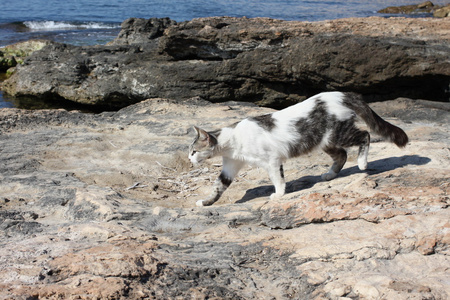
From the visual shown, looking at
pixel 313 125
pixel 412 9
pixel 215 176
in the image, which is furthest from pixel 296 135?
pixel 412 9

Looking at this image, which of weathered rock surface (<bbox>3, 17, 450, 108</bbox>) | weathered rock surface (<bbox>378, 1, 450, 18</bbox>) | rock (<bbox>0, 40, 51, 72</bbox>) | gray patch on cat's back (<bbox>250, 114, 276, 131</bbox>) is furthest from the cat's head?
weathered rock surface (<bbox>378, 1, 450, 18</bbox>)

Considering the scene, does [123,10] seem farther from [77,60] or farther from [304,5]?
[77,60]

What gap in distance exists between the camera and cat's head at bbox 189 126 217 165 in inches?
196

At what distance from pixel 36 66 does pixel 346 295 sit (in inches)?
425

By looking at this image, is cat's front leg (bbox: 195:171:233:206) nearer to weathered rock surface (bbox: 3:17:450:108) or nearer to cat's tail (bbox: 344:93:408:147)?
cat's tail (bbox: 344:93:408:147)

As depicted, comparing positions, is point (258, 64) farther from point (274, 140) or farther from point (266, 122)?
point (274, 140)

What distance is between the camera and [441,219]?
3.36m

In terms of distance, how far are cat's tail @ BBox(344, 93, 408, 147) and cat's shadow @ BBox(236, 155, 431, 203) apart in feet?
0.68

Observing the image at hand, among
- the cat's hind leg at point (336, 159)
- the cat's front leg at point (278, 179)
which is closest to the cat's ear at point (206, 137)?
the cat's front leg at point (278, 179)

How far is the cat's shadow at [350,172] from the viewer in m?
4.98

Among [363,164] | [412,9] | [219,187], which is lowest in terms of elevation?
[219,187]

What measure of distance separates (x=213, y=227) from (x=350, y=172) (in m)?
2.12

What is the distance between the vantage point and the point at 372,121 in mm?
5020

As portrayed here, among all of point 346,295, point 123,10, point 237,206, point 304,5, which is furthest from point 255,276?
point 304,5
